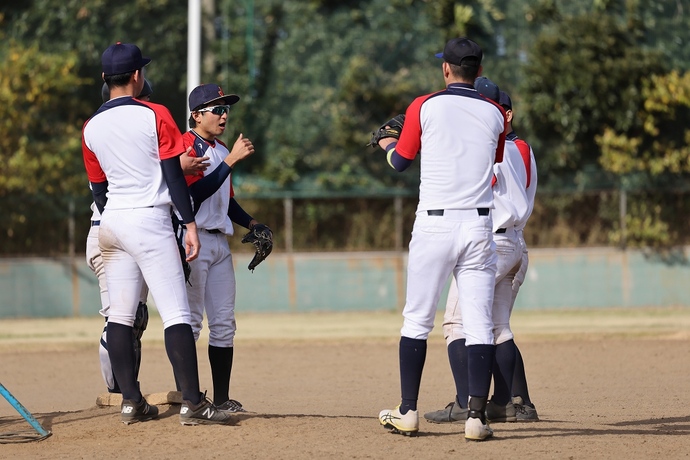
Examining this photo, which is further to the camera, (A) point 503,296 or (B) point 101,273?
(B) point 101,273

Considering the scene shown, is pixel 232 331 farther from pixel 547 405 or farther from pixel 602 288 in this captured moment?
pixel 602 288

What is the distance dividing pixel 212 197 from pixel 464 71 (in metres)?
1.90

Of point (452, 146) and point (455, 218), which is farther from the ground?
point (452, 146)

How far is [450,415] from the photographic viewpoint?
7.16 m

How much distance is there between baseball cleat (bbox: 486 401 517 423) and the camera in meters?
7.13

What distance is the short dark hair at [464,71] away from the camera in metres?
6.33

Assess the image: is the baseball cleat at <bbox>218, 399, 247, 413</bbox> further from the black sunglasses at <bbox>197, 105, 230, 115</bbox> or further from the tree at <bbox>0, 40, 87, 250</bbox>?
the tree at <bbox>0, 40, 87, 250</bbox>

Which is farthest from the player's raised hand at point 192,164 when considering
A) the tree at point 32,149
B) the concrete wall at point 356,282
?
the tree at point 32,149

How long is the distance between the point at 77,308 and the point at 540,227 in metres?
7.87

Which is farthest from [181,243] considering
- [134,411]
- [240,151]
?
[134,411]

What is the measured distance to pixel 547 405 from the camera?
8.43m

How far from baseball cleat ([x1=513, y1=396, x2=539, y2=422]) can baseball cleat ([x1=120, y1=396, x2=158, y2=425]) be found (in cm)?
243

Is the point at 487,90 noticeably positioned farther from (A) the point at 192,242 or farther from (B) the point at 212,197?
(A) the point at 192,242

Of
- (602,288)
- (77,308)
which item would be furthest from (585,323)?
(77,308)
